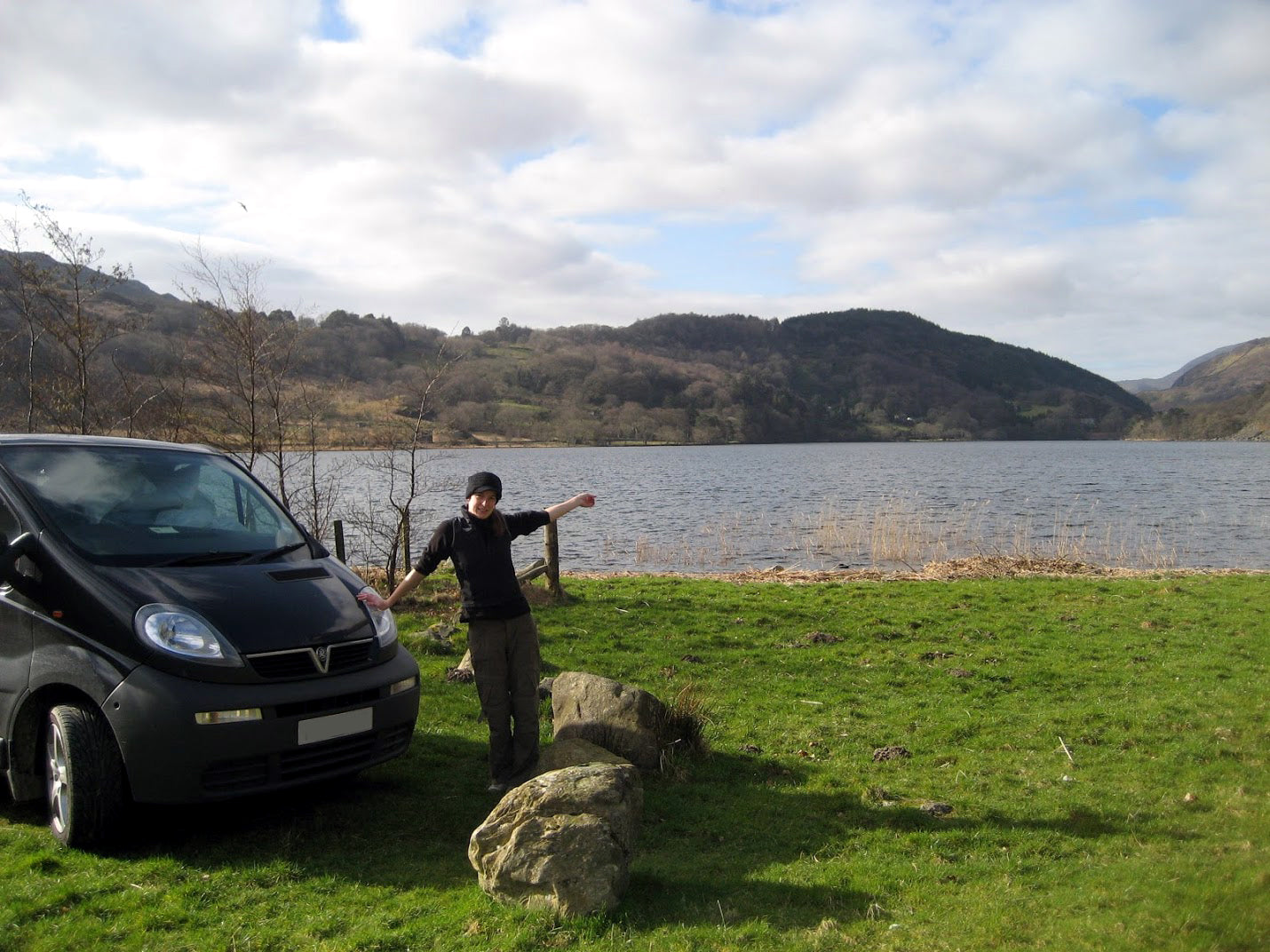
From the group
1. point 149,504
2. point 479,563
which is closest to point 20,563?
point 149,504

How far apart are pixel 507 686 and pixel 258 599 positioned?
202 cm

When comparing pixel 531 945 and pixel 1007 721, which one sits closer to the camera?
pixel 531 945

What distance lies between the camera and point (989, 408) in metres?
187

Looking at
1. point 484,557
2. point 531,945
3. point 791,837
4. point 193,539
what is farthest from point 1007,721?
point 193,539

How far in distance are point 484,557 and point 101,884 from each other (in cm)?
298

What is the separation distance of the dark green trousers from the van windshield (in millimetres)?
1579

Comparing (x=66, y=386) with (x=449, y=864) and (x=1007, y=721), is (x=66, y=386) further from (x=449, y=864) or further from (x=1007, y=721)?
(x=1007, y=721)

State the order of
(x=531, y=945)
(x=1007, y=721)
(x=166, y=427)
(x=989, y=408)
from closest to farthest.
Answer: (x=531, y=945) < (x=1007, y=721) < (x=166, y=427) < (x=989, y=408)

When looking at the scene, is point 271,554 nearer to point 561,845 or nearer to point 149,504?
point 149,504

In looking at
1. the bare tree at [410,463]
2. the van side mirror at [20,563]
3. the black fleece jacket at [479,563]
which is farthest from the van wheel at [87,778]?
the bare tree at [410,463]

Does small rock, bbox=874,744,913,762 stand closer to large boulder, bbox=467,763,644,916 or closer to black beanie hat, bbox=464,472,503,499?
large boulder, bbox=467,763,644,916

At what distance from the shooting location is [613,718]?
23.9 ft

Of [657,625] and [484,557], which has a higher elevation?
[484,557]

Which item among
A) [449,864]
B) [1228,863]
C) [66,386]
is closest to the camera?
[1228,863]
